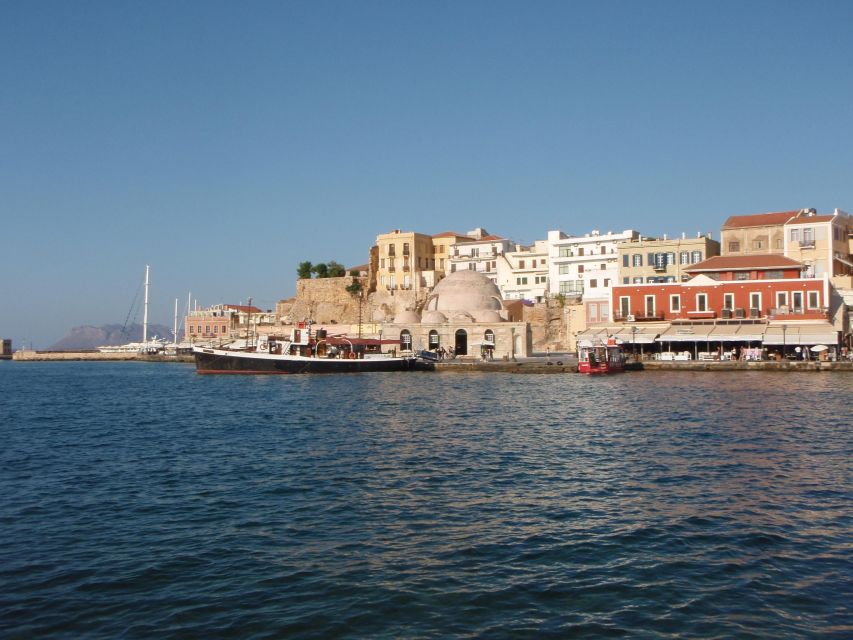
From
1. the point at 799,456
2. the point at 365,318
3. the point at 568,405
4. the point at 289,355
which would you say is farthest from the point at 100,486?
the point at 365,318

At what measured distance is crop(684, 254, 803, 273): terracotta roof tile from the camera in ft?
176

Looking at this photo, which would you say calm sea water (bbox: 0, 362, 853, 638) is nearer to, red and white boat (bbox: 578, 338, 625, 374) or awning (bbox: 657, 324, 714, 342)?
red and white boat (bbox: 578, 338, 625, 374)

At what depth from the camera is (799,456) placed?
63.0 ft

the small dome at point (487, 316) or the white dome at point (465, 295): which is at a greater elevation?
the white dome at point (465, 295)

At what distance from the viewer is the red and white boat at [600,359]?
164ft

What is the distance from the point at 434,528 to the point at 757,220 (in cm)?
5638

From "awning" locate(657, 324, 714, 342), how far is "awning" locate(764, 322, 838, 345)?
364 centimetres

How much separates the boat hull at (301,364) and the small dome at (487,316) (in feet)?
29.7

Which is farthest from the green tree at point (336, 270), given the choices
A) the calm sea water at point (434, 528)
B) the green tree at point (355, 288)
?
the calm sea water at point (434, 528)

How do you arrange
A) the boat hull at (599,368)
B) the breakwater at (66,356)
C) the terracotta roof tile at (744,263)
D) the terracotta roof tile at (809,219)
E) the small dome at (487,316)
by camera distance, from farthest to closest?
the breakwater at (66,356), the small dome at (487,316), the terracotta roof tile at (809,219), the terracotta roof tile at (744,263), the boat hull at (599,368)

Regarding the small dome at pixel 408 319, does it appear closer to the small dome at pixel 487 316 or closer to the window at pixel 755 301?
the small dome at pixel 487 316

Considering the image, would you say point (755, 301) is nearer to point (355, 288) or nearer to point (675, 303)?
point (675, 303)

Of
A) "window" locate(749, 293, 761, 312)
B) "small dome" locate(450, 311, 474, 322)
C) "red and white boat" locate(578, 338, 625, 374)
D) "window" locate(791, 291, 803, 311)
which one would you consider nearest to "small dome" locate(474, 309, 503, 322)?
"small dome" locate(450, 311, 474, 322)

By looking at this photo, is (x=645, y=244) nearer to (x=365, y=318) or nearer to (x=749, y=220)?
(x=749, y=220)
